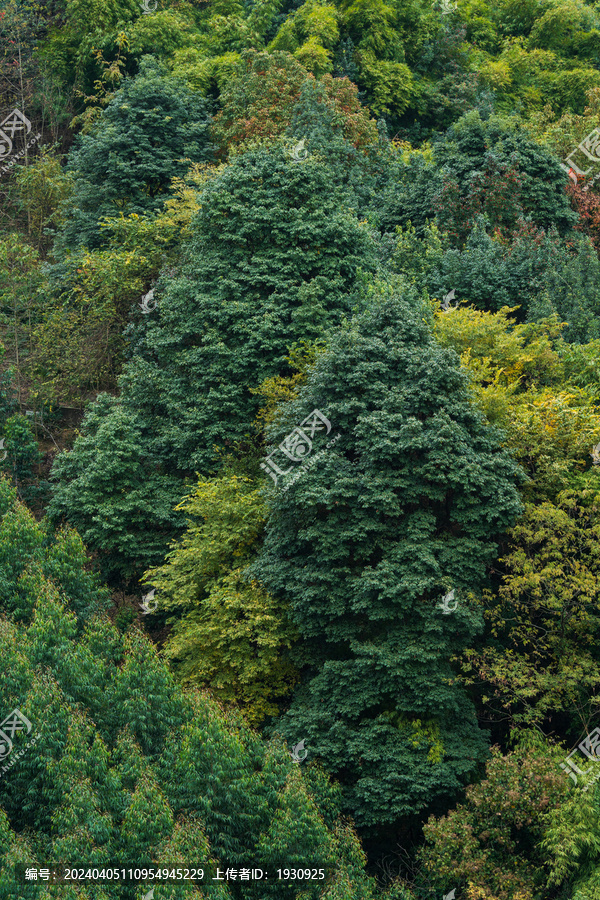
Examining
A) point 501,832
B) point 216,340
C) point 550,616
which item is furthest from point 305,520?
point 501,832

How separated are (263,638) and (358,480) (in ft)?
12.6

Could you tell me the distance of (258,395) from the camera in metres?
23.1

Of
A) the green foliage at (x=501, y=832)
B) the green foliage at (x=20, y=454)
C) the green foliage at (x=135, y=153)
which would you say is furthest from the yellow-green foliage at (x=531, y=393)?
the green foliage at (x=135, y=153)

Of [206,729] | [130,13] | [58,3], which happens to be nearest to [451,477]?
[206,729]

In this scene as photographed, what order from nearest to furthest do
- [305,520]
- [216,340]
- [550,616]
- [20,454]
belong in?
1. [550,616]
2. [305,520]
3. [216,340]
4. [20,454]

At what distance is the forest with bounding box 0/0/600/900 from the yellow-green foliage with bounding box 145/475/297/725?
0.09 metres

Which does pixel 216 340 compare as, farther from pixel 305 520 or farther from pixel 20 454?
pixel 20 454

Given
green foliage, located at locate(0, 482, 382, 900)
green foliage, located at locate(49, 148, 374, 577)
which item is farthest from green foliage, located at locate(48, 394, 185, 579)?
green foliage, located at locate(0, 482, 382, 900)

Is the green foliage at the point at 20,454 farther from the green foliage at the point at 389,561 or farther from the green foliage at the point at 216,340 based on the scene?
the green foliage at the point at 389,561

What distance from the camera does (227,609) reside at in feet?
64.8

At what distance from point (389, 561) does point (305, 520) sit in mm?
2107

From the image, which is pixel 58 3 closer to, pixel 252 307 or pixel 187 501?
pixel 252 307

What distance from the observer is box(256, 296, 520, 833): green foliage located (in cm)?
1752

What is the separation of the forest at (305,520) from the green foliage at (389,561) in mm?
76
